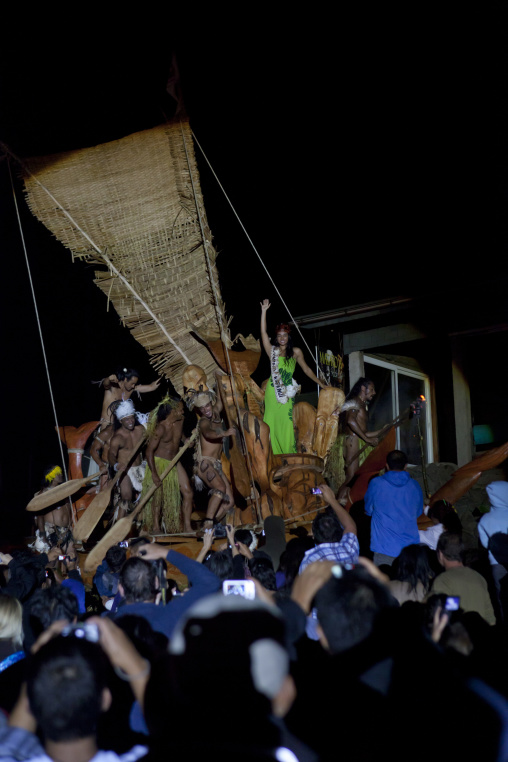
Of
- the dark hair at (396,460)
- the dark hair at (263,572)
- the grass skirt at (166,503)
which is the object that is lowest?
the grass skirt at (166,503)

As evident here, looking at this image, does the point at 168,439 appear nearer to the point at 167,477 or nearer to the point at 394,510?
the point at 167,477

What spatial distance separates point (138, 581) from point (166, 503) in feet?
19.4

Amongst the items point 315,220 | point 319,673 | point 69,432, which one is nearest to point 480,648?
point 319,673

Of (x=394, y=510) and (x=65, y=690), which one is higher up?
(x=65, y=690)

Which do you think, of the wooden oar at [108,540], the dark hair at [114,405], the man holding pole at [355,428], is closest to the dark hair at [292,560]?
the wooden oar at [108,540]

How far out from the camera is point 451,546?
3.64 metres

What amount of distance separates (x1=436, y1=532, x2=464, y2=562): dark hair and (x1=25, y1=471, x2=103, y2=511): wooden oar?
19.0ft

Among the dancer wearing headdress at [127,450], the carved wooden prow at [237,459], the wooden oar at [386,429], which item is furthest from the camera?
the dancer wearing headdress at [127,450]

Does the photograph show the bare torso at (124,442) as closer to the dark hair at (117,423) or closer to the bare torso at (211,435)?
the dark hair at (117,423)

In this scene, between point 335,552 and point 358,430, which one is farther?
point 358,430

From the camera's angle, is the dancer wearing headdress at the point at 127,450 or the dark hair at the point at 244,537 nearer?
the dark hair at the point at 244,537

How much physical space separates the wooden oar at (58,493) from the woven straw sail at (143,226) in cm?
170

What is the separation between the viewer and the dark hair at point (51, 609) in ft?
9.33

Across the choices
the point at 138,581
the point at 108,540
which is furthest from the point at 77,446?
the point at 138,581
